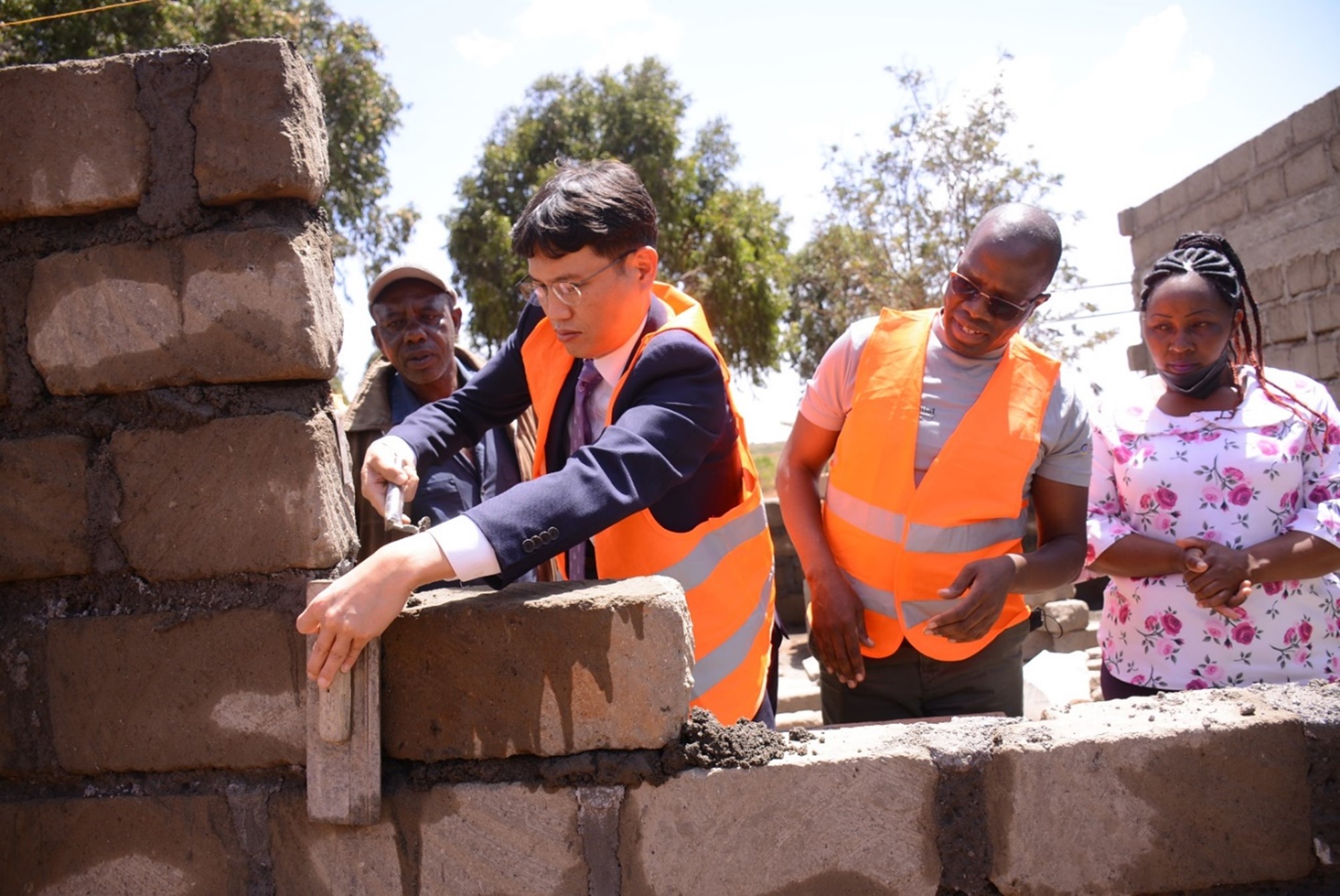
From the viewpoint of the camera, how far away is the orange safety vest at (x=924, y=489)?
275cm

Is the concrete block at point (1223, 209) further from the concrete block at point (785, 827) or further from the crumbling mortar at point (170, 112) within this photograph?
the crumbling mortar at point (170, 112)

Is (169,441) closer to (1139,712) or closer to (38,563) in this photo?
(38,563)

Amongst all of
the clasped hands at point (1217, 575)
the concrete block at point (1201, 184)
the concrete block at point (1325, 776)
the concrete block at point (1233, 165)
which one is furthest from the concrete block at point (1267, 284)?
the concrete block at point (1325, 776)

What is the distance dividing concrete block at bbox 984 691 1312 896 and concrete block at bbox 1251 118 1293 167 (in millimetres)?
5142

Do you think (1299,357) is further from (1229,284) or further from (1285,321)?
(1229,284)

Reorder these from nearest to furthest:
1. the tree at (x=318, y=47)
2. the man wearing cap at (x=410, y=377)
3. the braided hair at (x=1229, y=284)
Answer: the braided hair at (x=1229, y=284) → the man wearing cap at (x=410, y=377) → the tree at (x=318, y=47)

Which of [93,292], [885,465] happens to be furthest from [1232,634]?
[93,292]

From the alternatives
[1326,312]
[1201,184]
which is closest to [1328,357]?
[1326,312]

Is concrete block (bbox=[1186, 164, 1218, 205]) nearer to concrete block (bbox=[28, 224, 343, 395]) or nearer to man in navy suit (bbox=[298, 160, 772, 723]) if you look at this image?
man in navy suit (bbox=[298, 160, 772, 723])

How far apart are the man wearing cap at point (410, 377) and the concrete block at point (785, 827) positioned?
175 centimetres

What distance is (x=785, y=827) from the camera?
6.80 feet

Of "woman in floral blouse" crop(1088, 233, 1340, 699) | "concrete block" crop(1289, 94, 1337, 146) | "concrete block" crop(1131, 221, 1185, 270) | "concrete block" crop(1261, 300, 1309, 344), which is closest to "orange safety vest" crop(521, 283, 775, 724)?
"woman in floral blouse" crop(1088, 233, 1340, 699)

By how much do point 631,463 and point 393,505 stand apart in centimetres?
49

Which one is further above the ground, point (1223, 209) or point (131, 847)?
point (1223, 209)
